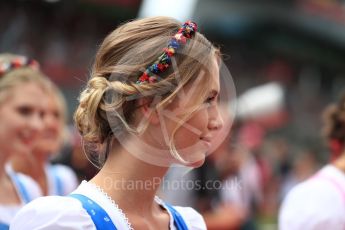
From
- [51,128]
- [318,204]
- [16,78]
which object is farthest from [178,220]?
[51,128]

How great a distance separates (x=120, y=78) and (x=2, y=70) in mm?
1526

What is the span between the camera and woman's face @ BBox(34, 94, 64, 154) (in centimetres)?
328

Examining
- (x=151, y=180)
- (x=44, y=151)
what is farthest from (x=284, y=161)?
(x=151, y=180)

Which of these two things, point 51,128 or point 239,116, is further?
point 239,116

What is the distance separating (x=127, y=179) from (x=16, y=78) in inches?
59.0

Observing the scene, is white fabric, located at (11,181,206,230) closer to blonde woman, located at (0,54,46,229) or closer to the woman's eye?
blonde woman, located at (0,54,46,229)

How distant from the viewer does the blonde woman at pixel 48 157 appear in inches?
128

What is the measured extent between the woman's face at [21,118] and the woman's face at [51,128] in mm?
108

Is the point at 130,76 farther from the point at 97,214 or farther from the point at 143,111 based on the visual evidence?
the point at 97,214

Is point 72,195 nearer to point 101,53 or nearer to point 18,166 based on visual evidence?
point 101,53

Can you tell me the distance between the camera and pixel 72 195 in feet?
5.33

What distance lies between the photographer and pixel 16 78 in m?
3.04

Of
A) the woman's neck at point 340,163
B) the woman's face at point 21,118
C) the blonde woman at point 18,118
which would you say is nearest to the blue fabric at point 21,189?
the blonde woman at point 18,118

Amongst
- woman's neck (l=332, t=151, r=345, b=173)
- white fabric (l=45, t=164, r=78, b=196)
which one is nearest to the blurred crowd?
white fabric (l=45, t=164, r=78, b=196)
